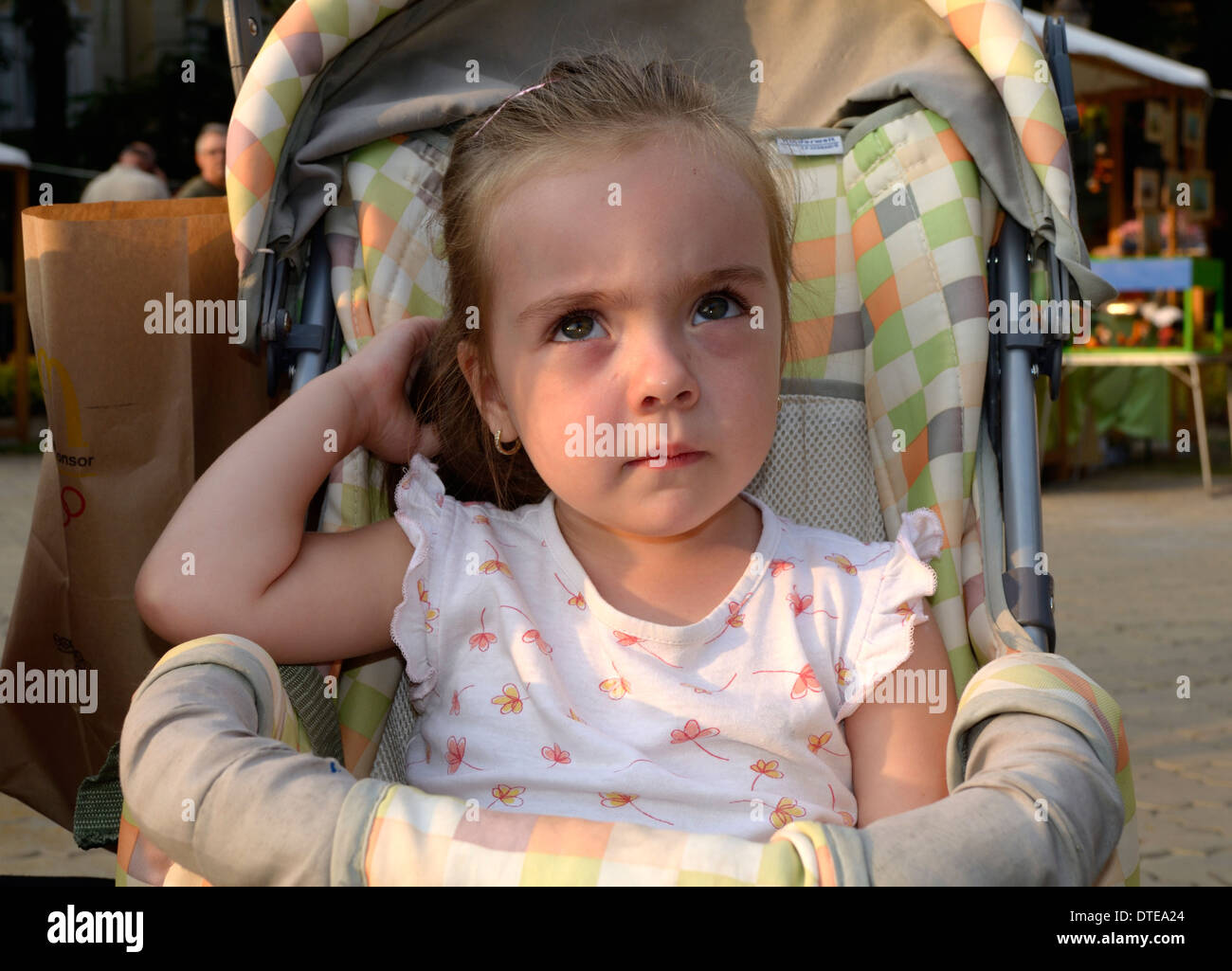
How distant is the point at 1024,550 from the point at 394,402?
0.80 meters

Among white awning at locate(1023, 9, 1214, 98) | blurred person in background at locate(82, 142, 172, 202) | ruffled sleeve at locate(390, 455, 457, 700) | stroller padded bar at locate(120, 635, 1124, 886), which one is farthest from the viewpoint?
white awning at locate(1023, 9, 1214, 98)

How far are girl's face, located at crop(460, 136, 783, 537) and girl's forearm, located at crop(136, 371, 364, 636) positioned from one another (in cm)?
28

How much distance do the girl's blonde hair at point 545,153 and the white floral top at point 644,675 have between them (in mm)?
187

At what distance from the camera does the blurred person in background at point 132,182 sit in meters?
6.85

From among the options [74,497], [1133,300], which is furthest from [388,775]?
[1133,300]

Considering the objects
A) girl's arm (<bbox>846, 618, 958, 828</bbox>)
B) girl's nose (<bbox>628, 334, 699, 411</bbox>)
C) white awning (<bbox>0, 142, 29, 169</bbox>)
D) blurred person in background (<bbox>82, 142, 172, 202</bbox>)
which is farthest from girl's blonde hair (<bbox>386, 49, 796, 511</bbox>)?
white awning (<bbox>0, 142, 29, 169</bbox>)

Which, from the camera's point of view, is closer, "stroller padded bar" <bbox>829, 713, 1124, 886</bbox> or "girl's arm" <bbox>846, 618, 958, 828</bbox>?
"stroller padded bar" <bbox>829, 713, 1124, 886</bbox>

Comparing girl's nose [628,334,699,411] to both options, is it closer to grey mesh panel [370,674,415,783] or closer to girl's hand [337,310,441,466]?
girl's hand [337,310,441,466]

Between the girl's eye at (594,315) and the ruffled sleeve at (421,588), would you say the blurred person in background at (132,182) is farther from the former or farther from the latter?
the girl's eye at (594,315)

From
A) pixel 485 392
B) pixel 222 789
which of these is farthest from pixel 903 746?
pixel 222 789

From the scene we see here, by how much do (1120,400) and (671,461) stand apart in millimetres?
7007

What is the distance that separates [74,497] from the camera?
6.04 ft

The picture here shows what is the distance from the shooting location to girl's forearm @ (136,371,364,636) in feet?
4.56

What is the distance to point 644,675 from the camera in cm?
143
